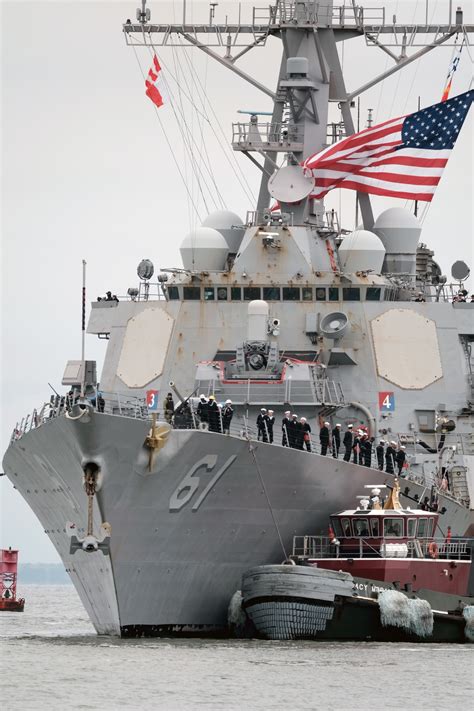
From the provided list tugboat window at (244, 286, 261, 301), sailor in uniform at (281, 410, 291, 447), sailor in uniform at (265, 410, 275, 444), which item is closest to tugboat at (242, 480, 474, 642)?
sailor in uniform at (281, 410, 291, 447)

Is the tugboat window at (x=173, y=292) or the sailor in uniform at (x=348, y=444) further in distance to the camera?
the tugboat window at (x=173, y=292)

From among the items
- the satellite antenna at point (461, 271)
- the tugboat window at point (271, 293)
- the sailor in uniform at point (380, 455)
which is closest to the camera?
the sailor in uniform at point (380, 455)

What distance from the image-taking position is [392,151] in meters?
38.3

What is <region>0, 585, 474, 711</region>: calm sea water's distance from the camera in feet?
80.0

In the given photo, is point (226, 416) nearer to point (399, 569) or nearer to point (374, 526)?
point (374, 526)

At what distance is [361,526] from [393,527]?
1.69 ft

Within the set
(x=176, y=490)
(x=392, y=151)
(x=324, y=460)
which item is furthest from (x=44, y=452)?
(x=392, y=151)

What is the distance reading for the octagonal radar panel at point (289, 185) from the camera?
1515 inches

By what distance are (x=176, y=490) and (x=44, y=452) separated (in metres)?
2.18

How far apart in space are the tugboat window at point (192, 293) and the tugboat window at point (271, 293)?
125 cm

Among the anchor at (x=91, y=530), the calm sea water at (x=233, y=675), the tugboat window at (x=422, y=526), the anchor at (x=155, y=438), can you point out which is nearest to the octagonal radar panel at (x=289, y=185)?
the tugboat window at (x=422, y=526)

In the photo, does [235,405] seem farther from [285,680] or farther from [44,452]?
[285,680]

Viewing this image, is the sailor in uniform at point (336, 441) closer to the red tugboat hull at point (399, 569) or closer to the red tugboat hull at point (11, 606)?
the red tugboat hull at point (399, 569)

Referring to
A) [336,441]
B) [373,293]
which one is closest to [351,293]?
→ [373,293]
